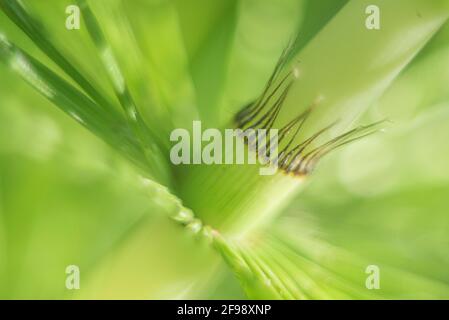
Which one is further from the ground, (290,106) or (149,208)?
(290,106)

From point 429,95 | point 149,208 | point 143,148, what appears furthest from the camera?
point 429,95

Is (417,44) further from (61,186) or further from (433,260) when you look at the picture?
(61,186)

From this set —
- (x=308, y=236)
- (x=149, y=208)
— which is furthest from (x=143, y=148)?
(x=308, y=236)

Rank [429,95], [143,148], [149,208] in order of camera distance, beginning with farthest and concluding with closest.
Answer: [429,95]
[149,208]
[143,148]

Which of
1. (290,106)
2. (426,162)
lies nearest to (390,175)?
(426,162)

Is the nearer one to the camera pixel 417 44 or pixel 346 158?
pixel 417 44
